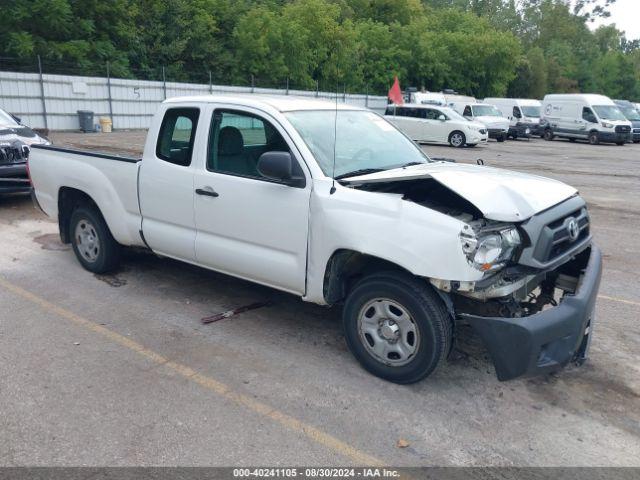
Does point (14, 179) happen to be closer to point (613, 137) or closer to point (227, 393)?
point (227, 393)

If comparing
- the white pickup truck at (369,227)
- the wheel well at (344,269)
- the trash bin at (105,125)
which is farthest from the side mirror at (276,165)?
the trash bin at (105,125)

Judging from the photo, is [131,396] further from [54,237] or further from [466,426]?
[54,237]

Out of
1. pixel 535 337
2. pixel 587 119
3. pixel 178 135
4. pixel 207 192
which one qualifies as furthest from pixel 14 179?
pixel 587 119

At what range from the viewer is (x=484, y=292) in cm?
356

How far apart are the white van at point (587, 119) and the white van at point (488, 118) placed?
155 inches

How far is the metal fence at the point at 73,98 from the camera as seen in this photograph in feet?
76.2

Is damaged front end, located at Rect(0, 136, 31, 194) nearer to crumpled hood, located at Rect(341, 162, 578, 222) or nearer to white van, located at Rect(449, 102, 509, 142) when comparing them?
crumpled hood, located at Rect(341, 162, 578, 222)

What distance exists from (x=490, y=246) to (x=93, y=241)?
427cm

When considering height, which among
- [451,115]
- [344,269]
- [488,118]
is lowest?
[488,118]

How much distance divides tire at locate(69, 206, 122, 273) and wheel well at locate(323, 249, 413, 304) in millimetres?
2818

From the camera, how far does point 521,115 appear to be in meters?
31.8

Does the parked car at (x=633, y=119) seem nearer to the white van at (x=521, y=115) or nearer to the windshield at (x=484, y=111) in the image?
the white van at (x=521, y=115)

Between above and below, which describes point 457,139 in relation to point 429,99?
below

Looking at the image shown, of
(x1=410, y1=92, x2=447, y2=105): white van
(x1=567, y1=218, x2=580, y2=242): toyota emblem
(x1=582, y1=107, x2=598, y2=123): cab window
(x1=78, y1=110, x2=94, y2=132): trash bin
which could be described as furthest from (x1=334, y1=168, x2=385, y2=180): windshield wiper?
(x1=582, y1=107, x2=598, y2=123): cab window
